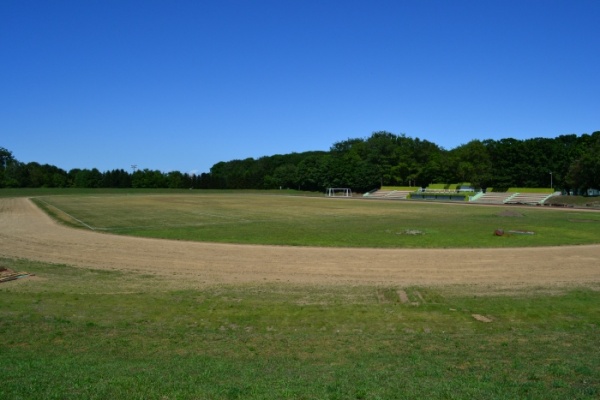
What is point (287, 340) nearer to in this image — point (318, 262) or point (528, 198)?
point (318, 262)

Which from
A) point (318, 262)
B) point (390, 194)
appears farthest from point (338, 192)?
point (318, 262)

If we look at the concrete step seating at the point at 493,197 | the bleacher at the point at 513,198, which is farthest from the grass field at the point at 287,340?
the concrete step seating at the point at 493,197

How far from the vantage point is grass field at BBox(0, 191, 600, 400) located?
6664 mm

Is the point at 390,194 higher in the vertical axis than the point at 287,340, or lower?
higher

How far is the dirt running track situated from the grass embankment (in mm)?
1728

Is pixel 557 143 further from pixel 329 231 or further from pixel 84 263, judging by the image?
pixel 84 263

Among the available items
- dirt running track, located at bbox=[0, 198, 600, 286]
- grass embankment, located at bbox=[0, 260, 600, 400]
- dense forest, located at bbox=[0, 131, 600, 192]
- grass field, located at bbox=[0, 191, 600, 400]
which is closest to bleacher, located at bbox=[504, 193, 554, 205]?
dense forest, located at bbox=[0, 131, 600, 192]

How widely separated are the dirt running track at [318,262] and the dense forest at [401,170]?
64233mm

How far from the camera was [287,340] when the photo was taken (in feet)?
33.4

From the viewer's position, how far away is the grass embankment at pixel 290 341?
666 cm

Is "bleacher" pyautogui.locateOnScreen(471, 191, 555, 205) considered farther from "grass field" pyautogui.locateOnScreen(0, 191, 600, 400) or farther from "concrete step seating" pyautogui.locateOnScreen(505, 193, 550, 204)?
"grass field" pyautogui.locateOnScreen(0, 191, 600, 400)

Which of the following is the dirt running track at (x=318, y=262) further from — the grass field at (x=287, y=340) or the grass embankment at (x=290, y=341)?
the grass embankment at (x=290, y=341)

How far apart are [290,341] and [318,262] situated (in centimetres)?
1046

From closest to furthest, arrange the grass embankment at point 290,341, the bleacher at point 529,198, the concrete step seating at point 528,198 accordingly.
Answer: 1. the grass embankment at point 290,341
2. the bleacher at point 529,198
3. the concrete step seating at point 528,198
